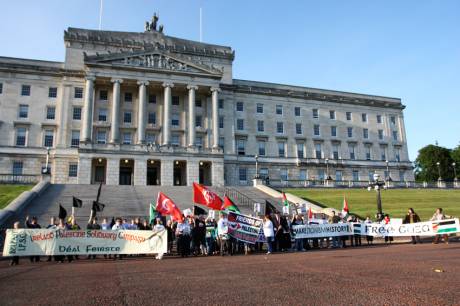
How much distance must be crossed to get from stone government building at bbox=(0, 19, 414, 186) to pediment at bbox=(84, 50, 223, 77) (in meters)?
0.15

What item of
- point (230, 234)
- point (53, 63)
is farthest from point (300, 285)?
point (53, 63)

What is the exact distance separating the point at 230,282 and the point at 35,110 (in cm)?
5615

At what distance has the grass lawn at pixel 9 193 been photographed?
32438mm

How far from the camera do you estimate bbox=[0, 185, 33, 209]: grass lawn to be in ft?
106

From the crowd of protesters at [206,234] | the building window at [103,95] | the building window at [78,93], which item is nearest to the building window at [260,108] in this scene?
the building window at [103,95]

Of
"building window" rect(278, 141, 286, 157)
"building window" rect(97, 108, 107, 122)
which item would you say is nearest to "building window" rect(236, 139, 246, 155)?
"building window" rect(278, 141, 286, 157)

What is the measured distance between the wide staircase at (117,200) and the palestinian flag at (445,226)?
654 inches

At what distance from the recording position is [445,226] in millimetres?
20875

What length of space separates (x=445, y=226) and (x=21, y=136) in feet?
180

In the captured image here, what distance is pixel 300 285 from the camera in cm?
824

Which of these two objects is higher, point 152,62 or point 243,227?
point 152,62

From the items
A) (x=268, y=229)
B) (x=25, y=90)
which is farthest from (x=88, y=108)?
(x=268, y=229)

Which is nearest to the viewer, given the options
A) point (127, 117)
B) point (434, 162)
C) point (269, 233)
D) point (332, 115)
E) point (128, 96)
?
point (269, 233)

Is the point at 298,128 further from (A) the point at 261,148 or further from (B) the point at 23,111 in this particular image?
(B) the point at 23,111
